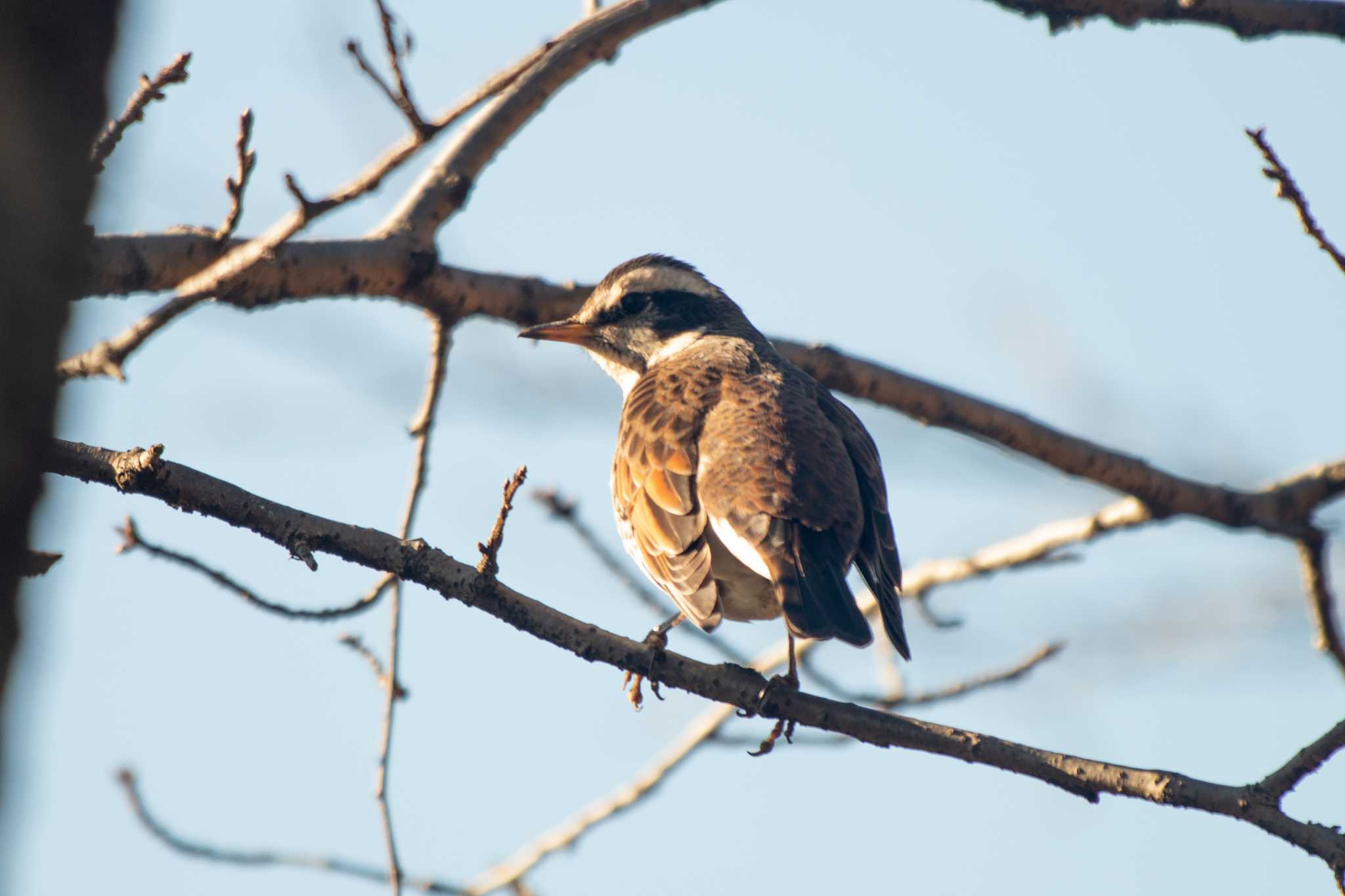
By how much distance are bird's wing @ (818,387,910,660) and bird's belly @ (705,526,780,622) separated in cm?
43

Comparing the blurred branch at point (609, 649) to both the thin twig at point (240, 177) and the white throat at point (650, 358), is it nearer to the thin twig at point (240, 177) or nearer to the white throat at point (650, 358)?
the thin twig at point (240, 177)

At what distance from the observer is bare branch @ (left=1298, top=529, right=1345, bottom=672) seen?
7.12m

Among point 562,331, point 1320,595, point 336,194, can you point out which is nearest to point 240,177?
point 336,194

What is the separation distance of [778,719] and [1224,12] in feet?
16.0

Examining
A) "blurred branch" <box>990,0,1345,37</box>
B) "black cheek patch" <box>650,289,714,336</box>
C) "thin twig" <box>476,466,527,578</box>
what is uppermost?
"blurred branch" <box>990,0,1345,37</box>

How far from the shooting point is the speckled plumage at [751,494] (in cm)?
599

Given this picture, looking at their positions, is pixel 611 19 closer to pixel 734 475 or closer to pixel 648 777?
A: pixel 734 475

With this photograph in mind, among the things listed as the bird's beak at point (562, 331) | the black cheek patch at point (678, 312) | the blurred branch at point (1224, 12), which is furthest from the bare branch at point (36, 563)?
the blurred branch at point (1224, 12)

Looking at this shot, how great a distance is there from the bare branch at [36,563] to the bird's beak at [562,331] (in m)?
4.76

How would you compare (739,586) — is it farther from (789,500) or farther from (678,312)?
(678,312)

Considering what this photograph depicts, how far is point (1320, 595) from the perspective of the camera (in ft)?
24.2

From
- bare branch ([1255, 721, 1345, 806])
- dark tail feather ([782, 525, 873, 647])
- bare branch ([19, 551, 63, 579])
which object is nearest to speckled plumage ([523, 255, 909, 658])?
dark tail feather ([782, 525, 873, 647])

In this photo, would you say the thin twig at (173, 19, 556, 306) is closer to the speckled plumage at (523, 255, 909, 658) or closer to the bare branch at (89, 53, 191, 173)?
the bare branch at (89, 53, 191, 173)

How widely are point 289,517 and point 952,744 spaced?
220cm
